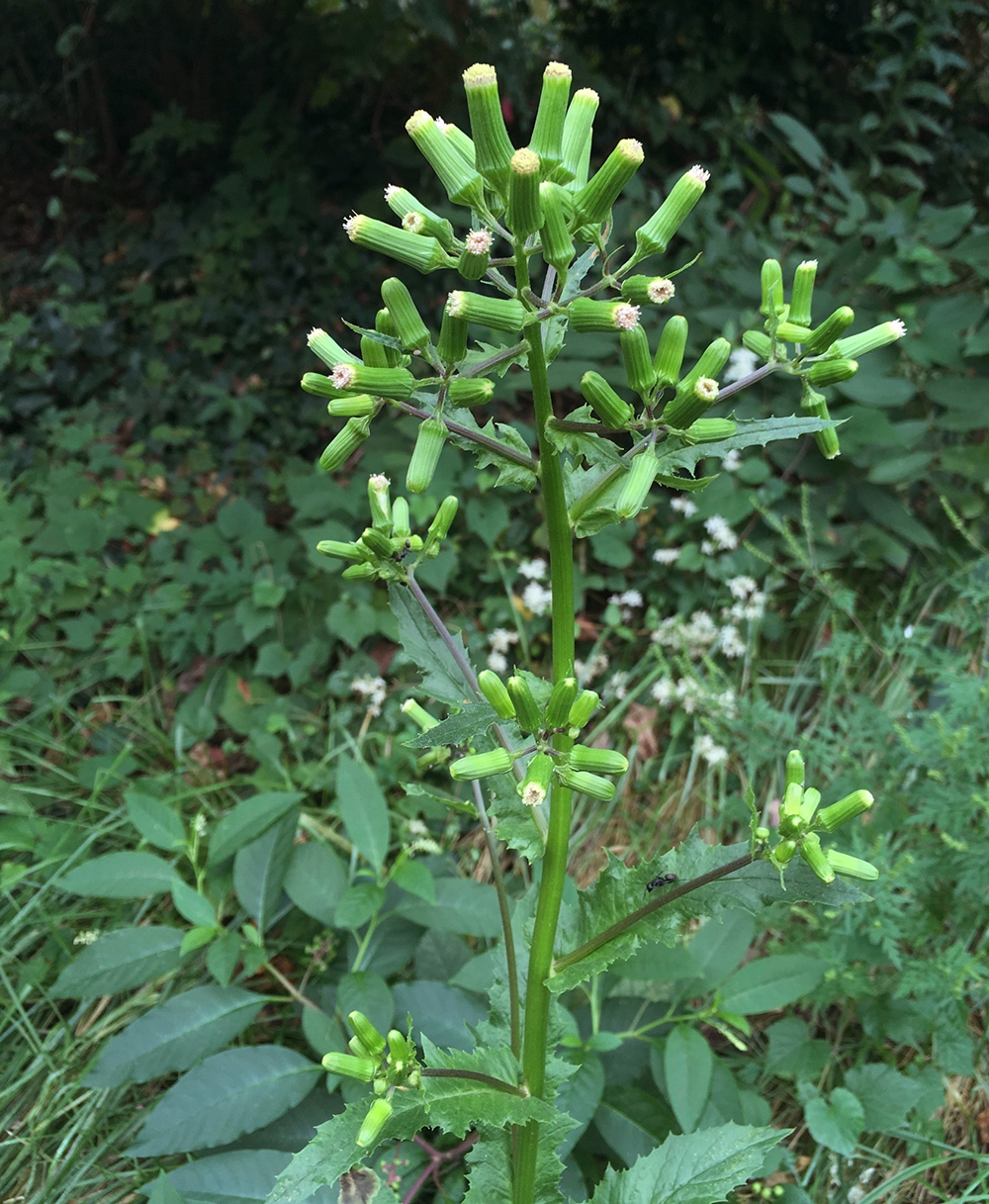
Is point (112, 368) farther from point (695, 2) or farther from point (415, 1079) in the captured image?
point (415, 1079)

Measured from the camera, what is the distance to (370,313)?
178 inches

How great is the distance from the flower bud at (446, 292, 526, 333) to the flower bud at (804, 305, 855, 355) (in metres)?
0.44

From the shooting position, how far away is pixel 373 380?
1003 millimetres

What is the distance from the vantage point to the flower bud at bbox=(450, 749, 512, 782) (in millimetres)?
991

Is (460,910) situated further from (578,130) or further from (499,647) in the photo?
(578,130)

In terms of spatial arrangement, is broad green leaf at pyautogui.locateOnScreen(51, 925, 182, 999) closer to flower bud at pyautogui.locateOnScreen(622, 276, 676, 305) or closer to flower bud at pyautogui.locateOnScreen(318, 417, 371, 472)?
flower bud at pyautogui.locateOnScreen(318, 417, 371, 472)

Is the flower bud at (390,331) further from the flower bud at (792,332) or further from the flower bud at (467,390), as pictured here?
the flower bud at (792,332)

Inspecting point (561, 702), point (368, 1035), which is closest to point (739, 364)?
point (561, 702)

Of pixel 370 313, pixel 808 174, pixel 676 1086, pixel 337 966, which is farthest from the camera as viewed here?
pixel 370 313

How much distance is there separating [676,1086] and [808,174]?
4201 mm

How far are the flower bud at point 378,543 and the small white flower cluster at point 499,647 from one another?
157 centimetres

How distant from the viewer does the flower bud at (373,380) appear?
1002 mm

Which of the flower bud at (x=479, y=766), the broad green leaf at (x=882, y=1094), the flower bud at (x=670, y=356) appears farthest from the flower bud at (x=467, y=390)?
the broad green leaf at (x=882, y=1094)

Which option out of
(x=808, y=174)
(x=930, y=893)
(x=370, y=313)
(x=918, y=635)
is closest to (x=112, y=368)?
(x=370, y=313)
